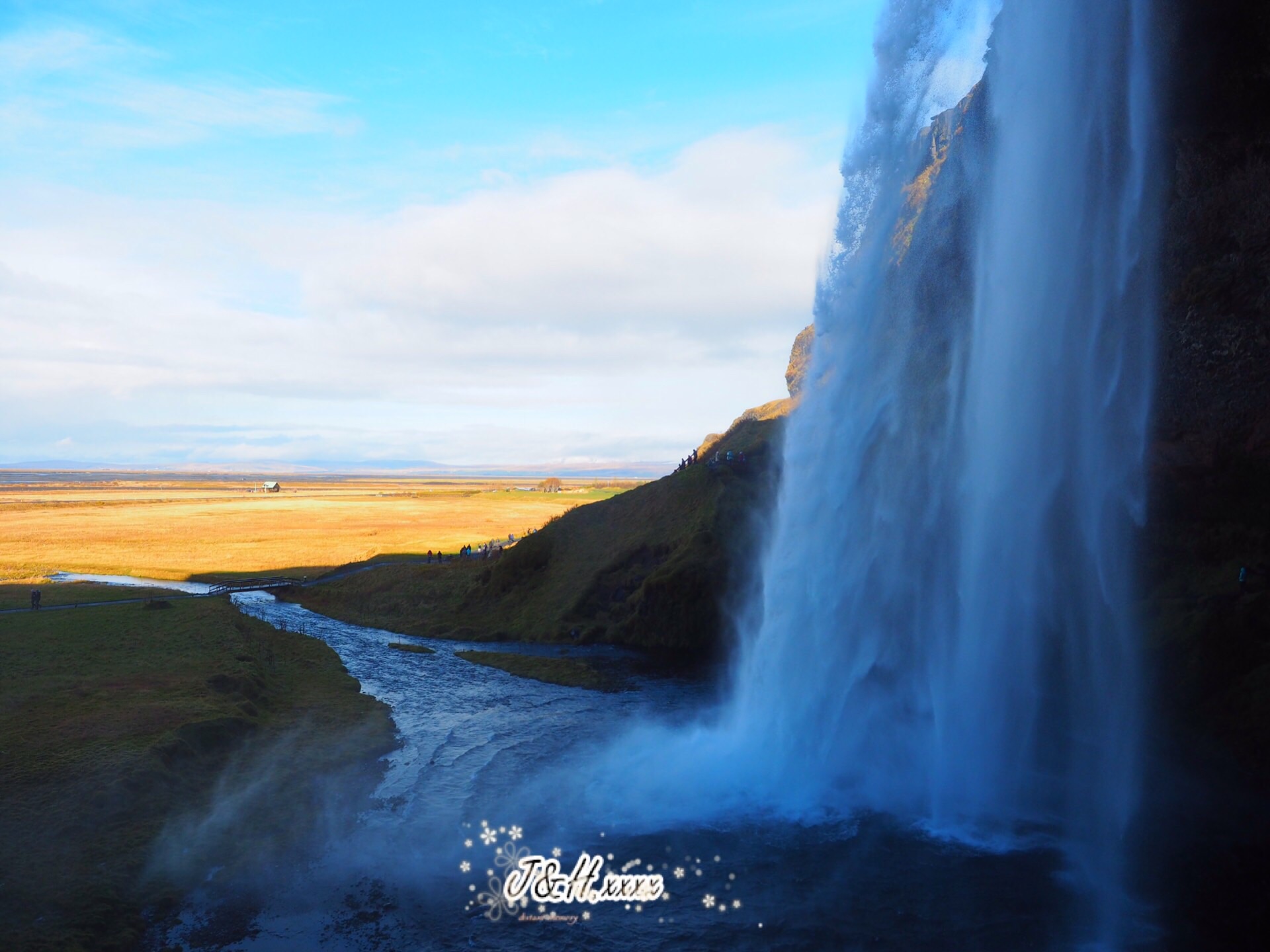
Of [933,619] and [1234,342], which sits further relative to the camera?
Answer: [1234,342]

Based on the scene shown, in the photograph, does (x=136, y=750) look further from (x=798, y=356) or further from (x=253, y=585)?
(x=798, y=356)

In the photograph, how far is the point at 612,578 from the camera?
2311 inches

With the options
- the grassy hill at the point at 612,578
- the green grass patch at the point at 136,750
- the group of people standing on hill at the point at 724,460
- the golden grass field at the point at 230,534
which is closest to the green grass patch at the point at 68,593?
the golden grass field at the point at 230,534

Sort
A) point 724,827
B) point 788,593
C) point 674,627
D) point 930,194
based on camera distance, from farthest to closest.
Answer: point 674,627 → point 930,194 → point 788,593 → point 724,827

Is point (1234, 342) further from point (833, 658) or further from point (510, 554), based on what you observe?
point (510, 554)

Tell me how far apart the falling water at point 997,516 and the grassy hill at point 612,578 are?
1938 cm

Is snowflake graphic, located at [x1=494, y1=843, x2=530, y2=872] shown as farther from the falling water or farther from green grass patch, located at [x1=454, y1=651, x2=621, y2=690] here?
green grass patch, located at [x1=454, y1=651, x2=621, y2=690]

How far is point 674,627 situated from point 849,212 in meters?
28.0

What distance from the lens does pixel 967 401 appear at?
96.7 ft

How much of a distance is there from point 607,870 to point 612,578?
125 ft

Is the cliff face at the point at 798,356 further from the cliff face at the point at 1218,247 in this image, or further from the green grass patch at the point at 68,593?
the green grass patch at the point at 68,593

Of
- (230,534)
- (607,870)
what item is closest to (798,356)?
(607,870)

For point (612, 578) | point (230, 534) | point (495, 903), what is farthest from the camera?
point (230, 534)

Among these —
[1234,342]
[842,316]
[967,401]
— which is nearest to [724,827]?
[967,401]
